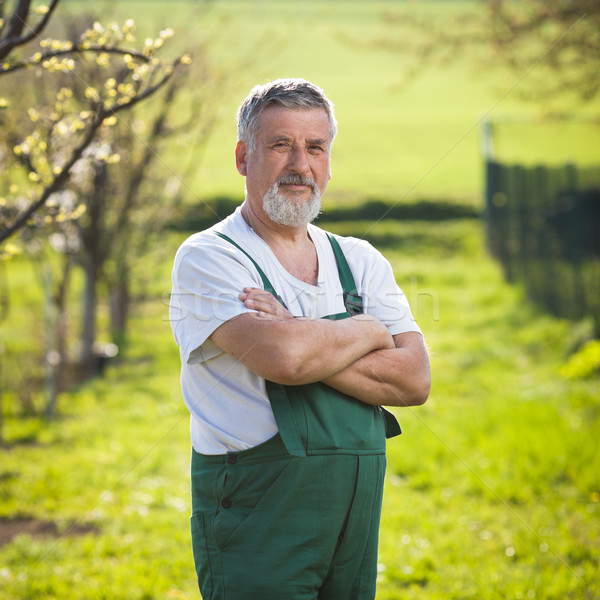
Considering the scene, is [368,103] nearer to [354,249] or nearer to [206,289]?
[354,249]

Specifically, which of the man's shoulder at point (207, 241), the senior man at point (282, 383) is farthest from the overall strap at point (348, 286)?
the man's shoulder at point (207, 241)

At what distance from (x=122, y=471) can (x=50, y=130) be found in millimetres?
3651

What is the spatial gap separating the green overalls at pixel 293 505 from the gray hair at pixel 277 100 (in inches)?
21.8

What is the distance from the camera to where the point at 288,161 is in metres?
2.53

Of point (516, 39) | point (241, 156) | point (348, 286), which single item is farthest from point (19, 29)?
point (516, 39)

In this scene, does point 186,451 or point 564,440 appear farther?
point 186,451

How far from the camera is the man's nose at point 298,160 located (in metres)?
2.51

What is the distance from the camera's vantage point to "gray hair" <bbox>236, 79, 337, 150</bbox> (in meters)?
2.46

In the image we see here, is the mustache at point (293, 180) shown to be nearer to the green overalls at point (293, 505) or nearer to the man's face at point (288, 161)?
the man's face at point (288, 161)

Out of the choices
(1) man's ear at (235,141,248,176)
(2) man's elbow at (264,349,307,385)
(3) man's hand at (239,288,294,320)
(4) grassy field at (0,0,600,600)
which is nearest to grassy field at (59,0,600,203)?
(4) grassy field at (0,0,600,600)

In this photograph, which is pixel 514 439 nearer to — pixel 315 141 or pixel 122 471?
pixel 122 471

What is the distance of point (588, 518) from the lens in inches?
188

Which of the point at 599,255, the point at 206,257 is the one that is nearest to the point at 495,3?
the point at 599,255

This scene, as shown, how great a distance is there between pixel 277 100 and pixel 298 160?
0.21 m
